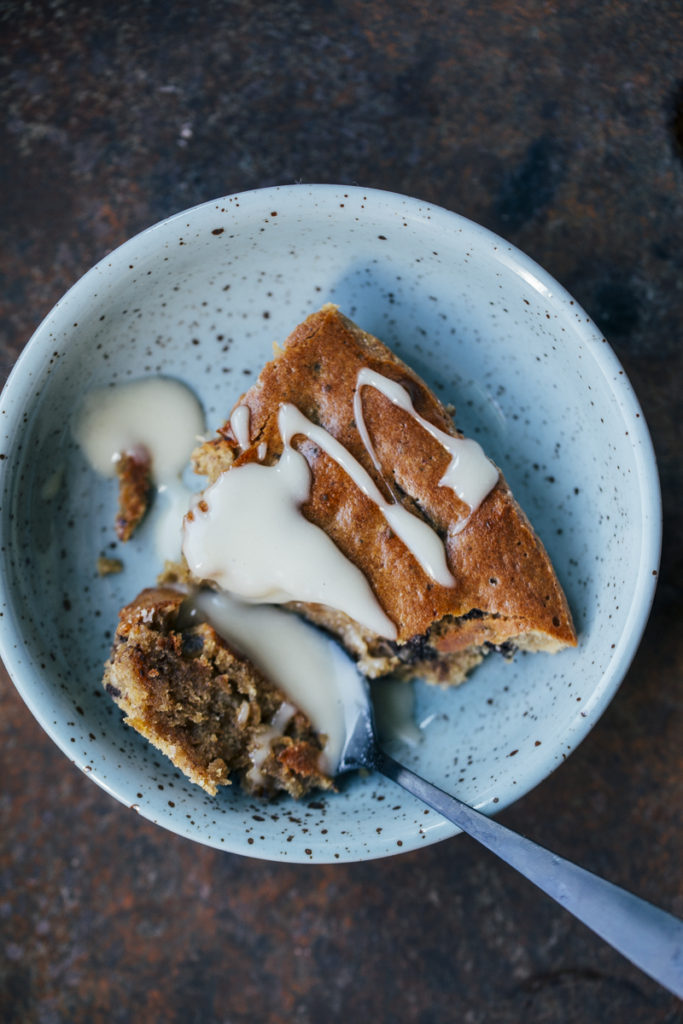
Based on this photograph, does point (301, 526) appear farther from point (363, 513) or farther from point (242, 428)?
point (242, 428)

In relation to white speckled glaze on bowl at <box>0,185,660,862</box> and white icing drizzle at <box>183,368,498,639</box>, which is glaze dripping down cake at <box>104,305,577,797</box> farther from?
white speckled glaze on bowl at <box>0,185,660,862</box>

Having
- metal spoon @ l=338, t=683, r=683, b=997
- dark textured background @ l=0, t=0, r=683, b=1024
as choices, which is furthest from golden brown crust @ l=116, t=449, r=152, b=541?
metal spoon @ l=338, t=683, r=683, b=997

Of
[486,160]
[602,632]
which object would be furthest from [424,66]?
[602,632]

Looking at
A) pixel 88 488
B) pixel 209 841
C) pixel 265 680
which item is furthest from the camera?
pixel 88 488

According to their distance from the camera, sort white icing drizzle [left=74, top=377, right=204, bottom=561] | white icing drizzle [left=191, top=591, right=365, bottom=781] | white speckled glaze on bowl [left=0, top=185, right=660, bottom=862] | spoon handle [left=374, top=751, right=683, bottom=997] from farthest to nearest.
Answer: white icing drizzle [left=74, top=377, right=204, bottom=561] < white icing drizzle [left=191, top=591, right=365, bottom=781] < white speckled glaze on bowl [left=0, top=185, right=660, bottom=862] < spoon handle [left=374, top=751, right=683, bottom=997]

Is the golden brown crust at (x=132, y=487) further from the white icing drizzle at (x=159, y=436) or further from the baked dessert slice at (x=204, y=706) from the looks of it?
the baked dessert slice at (x=204, y=706)

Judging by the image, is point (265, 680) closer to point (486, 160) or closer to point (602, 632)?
point (602, 632)
